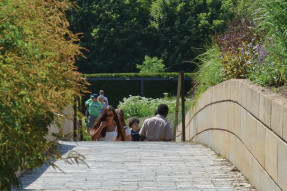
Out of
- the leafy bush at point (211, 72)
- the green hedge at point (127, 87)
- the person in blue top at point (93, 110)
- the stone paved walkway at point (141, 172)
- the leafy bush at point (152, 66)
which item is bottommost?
the green hedge at point (127, 87)

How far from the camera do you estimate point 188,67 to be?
49.0 metres

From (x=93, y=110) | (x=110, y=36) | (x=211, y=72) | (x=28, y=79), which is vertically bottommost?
(x=93, y=110)

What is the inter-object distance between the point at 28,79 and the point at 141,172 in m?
4.10

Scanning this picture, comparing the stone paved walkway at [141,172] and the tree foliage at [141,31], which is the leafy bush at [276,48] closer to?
the stone paved walkway at [141,172]

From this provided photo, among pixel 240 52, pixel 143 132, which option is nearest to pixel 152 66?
pixel 143 132

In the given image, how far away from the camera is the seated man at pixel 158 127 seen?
474 inches

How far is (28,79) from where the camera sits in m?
3.65

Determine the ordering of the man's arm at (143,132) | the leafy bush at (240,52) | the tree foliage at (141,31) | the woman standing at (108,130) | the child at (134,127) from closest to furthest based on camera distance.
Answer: the leafy bush at (240,52) < the woman standing at (108,130) < the man's arm at (143,132) < the child at (134,127) < the tree foliage at (141,31)

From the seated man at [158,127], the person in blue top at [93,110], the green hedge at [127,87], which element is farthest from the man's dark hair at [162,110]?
the green hedge at [127,87]

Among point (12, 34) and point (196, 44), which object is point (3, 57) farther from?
point (196, 44)

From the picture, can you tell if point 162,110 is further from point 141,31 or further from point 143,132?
point 141,31

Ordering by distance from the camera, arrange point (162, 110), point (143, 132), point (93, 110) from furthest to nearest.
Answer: point (93, 110) < point (143, 132) < point (162, 110)

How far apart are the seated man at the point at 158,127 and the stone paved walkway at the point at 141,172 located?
1.89 m

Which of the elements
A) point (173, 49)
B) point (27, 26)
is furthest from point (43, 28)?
point (173, 49)
